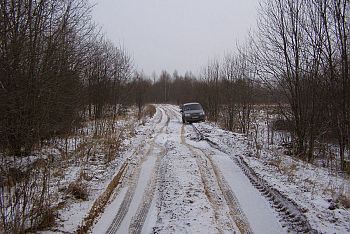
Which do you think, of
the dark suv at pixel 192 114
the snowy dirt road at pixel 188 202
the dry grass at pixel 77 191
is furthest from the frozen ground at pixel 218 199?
the dark suv at pixel 192 114

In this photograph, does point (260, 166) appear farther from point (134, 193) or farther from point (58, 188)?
point (58, 188)

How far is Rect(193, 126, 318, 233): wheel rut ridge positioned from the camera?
223 inches

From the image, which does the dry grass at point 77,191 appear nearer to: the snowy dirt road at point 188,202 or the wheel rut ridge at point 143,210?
the snowy dirt road at point 188,202

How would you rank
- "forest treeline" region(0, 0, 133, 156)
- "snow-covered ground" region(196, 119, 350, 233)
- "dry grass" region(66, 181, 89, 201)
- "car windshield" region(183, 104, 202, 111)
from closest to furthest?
"snow-covered ground" region(196, 119, 350, 233)
"dry grass" region(66, 181, 89, 201)
"forest treeline" region(0, 0, 133, 156)
"car windshield" region(183, 104, 202, 111)

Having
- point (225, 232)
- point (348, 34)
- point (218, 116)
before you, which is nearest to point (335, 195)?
point (225, 232)

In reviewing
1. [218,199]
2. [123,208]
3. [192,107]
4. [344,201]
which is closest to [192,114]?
[192,107]

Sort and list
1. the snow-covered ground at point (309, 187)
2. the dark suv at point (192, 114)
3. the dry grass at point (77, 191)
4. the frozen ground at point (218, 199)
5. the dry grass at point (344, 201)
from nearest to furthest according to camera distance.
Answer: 1. the snow-covered ground at point (309, 187)
2. the frozen ground at point (218, 199)
3. the dry grass at point (344, 201)
4. the dry grass at point (77, 191)
5. the dark suv at point (192, 114)

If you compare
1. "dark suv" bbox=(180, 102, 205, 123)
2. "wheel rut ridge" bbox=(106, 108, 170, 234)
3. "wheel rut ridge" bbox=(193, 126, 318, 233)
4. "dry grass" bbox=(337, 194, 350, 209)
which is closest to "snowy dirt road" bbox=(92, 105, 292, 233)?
"wheel rut ridge" bbox=(106, 108, 170, 234)

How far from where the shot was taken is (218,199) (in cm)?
726

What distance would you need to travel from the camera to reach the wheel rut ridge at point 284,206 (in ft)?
18.6

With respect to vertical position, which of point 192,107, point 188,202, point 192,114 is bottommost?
point 188,202

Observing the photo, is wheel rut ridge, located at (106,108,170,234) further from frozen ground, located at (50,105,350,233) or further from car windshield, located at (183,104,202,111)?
car windshield, located at (183,104,202,111)

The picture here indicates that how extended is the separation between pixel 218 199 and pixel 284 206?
135cm

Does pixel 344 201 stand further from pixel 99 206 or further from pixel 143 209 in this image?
pixel 99 206
